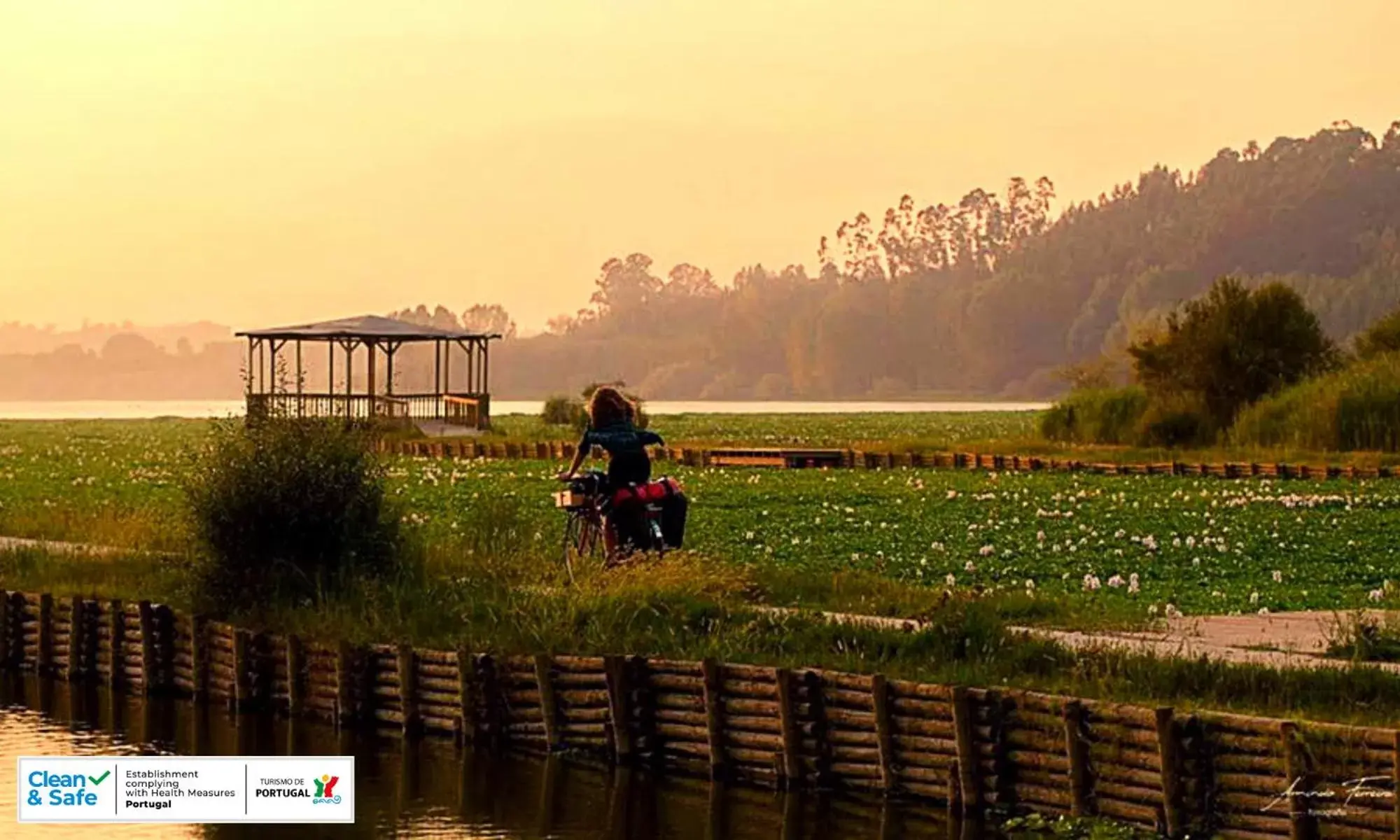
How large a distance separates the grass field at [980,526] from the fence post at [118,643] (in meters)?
2.49

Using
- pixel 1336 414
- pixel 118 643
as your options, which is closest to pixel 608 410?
pixel 118 643

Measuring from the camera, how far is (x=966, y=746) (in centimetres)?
1590

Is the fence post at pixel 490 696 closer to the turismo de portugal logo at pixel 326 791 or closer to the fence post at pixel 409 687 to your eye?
the fence post at pixel 409 687

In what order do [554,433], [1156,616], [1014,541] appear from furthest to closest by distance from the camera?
[554,433] → [1014,541] → [1156,616]

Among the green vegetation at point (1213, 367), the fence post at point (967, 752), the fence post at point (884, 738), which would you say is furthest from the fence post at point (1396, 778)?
the green vegetation at point (1213, 367)

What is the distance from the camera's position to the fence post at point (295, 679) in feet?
67.4

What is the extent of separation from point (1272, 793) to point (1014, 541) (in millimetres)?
16445

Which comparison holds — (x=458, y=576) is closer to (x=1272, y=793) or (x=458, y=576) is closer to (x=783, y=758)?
A: (x=783, y=758)

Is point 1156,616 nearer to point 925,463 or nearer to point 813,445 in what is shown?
point 925,463

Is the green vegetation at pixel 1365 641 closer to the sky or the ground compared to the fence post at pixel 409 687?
closer to the sky

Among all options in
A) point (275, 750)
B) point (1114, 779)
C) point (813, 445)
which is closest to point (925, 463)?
point (813, 445)

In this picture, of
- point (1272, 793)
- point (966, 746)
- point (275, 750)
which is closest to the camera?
point (1272, 793)

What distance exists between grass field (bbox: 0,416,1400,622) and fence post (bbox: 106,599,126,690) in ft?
8.17

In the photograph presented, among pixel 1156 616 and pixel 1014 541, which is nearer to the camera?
pixel 1156 616
